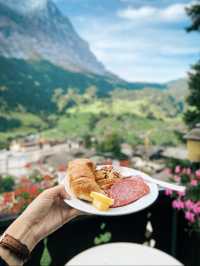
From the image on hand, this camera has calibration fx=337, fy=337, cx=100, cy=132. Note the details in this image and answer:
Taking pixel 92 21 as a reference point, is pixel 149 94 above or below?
below

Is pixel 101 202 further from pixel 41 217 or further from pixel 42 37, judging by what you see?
pixel 42 37

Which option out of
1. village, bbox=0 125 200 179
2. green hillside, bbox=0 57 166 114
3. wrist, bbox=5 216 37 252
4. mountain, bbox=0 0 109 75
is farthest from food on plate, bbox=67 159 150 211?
mountain, bbox=0 0 109 75

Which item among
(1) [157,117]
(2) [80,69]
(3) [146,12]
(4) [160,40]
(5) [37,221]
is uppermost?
(3) [146,12]

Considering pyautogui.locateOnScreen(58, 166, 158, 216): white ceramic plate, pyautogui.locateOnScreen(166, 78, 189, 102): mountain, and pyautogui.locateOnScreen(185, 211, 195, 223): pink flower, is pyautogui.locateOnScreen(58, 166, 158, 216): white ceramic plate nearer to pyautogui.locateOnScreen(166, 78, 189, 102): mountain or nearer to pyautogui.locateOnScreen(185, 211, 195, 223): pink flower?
pyautogui.locateOnScreen(185, 211, 195, 223): pink flower

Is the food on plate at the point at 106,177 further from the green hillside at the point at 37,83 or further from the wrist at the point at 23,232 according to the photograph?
the green hillside at the point at 37,83

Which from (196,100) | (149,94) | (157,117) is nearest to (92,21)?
(149,94)

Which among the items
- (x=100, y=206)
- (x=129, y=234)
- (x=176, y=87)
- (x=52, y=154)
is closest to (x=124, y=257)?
(x=100, y=206)

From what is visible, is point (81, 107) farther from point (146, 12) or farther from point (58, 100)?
point (146, 12)
